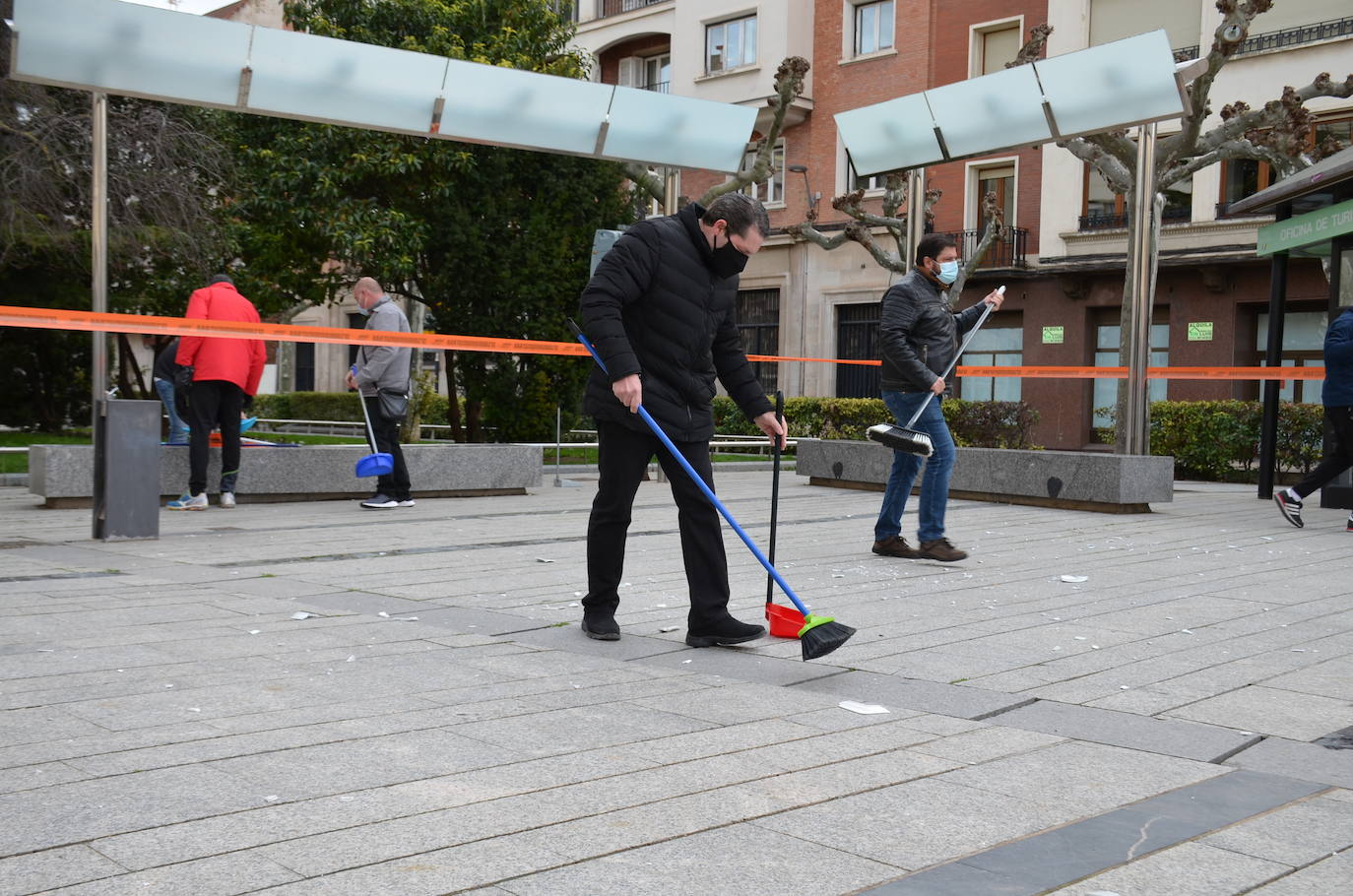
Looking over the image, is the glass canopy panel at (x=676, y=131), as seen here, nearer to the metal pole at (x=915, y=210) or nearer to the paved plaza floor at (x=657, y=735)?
the metal pole at (x=915, y=210)

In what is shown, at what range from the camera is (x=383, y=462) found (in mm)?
10484

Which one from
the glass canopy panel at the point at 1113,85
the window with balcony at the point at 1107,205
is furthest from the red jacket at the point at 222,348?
the window with balcony at the point at 1107,205

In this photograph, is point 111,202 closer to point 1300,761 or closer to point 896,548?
point 896,548

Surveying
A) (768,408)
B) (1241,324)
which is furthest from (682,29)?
(768,408)

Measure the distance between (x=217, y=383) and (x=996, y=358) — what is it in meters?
22.0

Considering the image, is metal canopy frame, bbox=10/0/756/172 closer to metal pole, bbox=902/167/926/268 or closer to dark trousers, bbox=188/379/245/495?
metal pole, bbox=902/167/926/268

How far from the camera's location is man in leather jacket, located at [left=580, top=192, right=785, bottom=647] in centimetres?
518

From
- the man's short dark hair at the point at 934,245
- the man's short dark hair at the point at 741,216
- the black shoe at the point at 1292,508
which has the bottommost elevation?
the black shoe at the point at 1292,508

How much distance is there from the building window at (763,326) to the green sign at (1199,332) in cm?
1055

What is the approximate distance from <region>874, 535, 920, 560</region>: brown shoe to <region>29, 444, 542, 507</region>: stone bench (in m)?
4.99

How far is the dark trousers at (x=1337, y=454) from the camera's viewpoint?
1006 cm

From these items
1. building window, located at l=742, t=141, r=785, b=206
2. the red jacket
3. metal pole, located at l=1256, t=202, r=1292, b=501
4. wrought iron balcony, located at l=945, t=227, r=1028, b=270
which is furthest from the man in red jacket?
building window, located at l=742, t=141, r=785, b=206

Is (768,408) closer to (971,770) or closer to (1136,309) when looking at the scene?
(971,770)

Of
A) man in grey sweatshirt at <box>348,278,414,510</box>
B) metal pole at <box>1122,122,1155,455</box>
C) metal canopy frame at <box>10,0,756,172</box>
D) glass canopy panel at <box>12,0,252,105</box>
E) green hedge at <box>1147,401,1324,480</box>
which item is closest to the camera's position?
glass canopy panel at <box>12,0,252,105</box>
